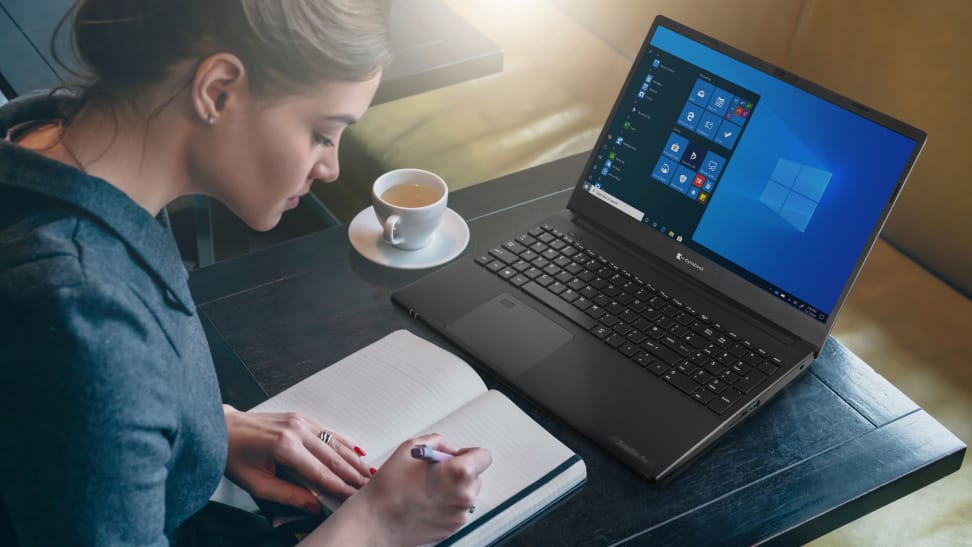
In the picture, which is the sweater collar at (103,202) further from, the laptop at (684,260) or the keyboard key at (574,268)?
the keyboard key at (574,268)

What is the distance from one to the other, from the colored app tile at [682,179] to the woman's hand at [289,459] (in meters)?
0.48

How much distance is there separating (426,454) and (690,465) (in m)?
0.27

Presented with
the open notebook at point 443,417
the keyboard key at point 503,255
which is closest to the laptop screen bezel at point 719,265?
the keyboard key at point 503,255

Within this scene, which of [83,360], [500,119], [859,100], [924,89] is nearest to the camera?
[83,360]

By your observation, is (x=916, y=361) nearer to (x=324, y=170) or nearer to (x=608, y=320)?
(x=608, y=320)

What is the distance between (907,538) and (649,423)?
457 mm

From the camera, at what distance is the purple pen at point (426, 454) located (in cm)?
80

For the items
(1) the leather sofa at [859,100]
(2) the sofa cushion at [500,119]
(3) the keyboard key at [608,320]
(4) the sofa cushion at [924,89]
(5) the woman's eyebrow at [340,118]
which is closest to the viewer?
(5) the woman's eyebrow at [340,118]

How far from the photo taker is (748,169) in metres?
1.05

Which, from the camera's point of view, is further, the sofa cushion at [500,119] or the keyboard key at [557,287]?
the sofa cushion at [500,119]

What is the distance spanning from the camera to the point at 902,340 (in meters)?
1.43

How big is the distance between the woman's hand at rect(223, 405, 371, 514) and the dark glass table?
8 centimetres

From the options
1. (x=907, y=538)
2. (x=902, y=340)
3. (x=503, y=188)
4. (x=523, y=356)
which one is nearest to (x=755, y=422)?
(x=523, y=356)

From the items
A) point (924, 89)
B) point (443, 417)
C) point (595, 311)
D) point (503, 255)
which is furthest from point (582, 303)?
point (924, 89)
